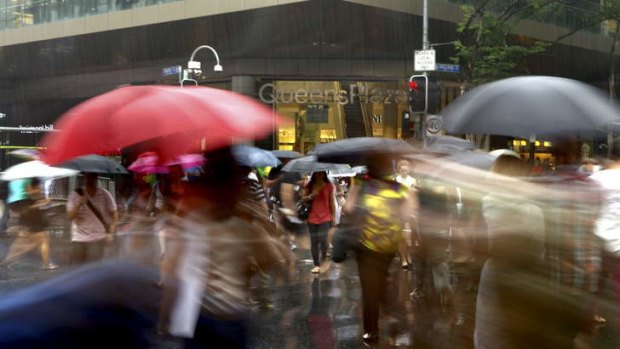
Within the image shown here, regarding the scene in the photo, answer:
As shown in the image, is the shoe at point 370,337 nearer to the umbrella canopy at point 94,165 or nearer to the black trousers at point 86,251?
the black trousers at point 86,251

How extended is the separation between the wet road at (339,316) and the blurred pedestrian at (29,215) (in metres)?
0.36

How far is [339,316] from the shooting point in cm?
725

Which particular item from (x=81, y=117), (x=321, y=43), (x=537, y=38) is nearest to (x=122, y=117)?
(x=81, y=117)

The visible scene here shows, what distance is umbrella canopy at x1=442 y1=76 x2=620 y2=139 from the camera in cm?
361

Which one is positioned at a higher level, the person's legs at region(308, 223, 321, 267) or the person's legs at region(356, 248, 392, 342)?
the person's legs at region(356, 248, 392, 342)

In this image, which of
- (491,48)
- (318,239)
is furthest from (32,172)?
(491,48)

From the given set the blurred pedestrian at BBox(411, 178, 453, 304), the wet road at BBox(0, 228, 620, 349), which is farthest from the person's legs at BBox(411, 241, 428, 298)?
the wet road at BBox(0, 228, 620, 349)

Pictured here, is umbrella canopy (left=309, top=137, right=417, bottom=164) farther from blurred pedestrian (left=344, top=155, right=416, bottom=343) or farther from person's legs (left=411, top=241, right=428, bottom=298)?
person's legs (left=411, top=241, right=428, bottom=298)

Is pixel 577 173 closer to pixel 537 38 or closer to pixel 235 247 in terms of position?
pixel 235 247

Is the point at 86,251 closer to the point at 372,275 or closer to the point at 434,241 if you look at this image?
the point at 372,275

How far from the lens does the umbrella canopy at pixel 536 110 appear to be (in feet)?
11.8

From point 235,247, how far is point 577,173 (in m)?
1.99

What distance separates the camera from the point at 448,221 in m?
6.43

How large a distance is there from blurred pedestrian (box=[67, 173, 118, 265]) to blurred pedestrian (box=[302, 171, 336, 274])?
3248mm
